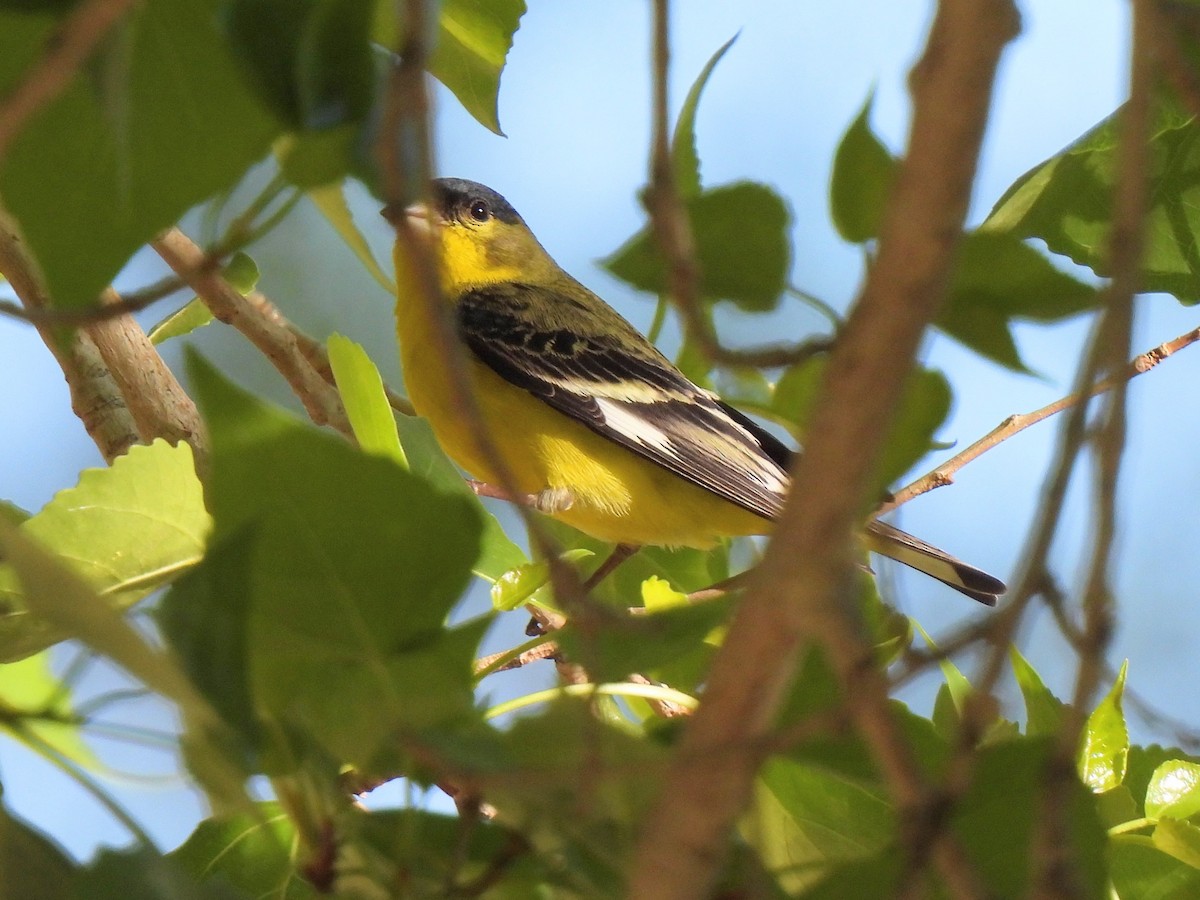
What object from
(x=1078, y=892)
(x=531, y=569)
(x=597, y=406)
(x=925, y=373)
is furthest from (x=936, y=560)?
(x=1078, y=892)

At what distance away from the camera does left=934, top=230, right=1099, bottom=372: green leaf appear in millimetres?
490

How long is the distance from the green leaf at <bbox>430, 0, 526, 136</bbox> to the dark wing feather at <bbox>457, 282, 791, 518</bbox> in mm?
952

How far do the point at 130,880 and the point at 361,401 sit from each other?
1.15ft

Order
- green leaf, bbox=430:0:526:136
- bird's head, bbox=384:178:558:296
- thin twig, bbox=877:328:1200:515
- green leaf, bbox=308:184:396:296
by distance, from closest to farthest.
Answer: green leaf, bbox=308:184:396:296 < green leaf, bbox=430:0:526:136 < thin twig, bbox=877:328:1200:515 < bird's head, bbox=384:178:558:296

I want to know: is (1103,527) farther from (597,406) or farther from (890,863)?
(597,406)

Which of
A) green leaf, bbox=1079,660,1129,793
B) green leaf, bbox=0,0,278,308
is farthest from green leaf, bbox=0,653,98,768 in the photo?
green leaf, bbox=1079,660,1129,793

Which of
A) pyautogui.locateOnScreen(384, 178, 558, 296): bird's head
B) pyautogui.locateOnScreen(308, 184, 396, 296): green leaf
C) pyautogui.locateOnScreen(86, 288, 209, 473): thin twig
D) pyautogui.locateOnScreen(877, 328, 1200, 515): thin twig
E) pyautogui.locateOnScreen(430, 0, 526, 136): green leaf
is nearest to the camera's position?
pyautogui.locateOnScreen(308, 184, 396, 296): green leaf

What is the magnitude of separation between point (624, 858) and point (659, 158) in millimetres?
262

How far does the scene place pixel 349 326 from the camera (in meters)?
2.61

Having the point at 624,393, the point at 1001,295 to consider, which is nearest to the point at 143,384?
the point at 624,393

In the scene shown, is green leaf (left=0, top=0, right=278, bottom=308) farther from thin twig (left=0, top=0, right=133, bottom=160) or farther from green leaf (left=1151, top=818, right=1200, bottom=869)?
green leaf (left=1151, top=818, right=1200, bottom=869)

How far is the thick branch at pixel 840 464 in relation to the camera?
0.38 metres

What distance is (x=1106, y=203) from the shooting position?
61 cm

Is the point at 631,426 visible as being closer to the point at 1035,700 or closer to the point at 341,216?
the point at 1035,700
